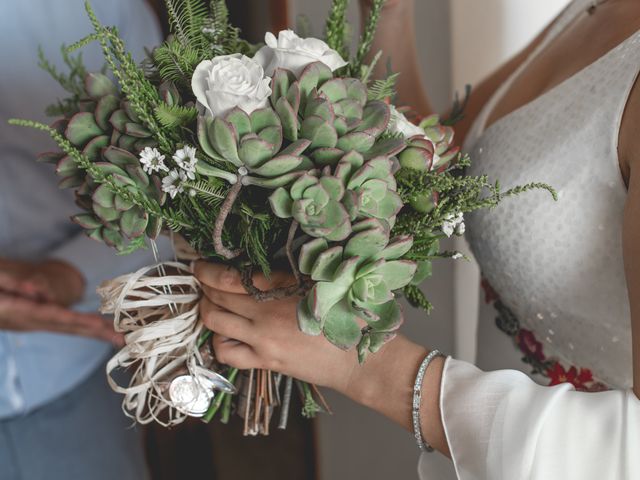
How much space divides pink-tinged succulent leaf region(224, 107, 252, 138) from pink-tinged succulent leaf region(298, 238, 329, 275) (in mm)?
90

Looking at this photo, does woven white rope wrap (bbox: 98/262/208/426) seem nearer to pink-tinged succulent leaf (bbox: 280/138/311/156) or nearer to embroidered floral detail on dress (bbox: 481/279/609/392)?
pink-tinged succulent leaf (bbox: 280/138/311/156)

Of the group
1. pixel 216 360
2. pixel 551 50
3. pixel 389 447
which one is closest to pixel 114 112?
pixel 216 360

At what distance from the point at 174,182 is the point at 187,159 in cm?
3

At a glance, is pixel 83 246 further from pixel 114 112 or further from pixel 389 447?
pixel 389 447

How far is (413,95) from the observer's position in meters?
0.93

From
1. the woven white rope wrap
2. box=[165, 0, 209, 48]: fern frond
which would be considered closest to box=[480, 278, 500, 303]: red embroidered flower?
the woven white rope wrap

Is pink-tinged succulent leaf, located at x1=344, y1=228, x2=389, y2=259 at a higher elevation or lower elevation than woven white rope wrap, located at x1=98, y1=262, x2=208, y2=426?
higher

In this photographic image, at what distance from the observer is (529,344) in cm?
84

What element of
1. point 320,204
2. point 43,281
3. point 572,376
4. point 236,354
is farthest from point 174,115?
point 572,376

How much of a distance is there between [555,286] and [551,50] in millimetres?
316

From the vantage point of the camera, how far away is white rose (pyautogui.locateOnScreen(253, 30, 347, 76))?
488 millimetres

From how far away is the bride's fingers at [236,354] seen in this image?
0.60 meters

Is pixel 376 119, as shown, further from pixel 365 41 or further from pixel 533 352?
pixel 533 352

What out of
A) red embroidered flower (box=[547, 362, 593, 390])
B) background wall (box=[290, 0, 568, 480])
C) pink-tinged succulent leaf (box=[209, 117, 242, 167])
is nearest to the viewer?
pink-tinged succulent leaf (box=[209, 117, 242, 167])
